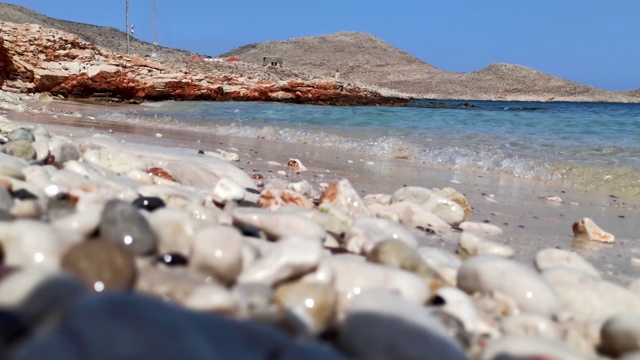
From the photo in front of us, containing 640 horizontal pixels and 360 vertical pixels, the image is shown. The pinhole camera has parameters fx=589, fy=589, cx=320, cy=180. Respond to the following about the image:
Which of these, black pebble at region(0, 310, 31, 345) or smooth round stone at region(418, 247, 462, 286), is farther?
smooth round stone at region(418, 247, 462, 286)

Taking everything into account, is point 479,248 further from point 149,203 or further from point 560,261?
point 149,203

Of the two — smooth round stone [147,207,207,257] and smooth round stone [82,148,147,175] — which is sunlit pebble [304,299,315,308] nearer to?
smooth round stone [147,207,207,257]

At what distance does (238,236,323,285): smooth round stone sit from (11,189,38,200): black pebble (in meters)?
0.80

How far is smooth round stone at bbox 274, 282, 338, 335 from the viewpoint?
3.69 ft

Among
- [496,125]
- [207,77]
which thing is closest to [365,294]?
[496,125]

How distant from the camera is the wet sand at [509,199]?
2494 millimetres

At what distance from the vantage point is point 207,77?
54.5ft

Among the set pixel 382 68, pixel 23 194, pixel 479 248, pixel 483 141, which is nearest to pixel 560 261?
pixel 479 248

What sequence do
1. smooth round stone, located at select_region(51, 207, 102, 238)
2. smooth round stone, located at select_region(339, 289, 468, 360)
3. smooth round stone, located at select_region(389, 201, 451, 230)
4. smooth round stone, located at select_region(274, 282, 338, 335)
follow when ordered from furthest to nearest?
smooth round stone, located at select_region(389, 201, 451, 230), smooth round stone, located at select_region(51, 207, 102, 238), smooth round stone, located at select_region(274, 282, 338, 335), smooth round stone, located at select_region(339, 289, 468, 360)

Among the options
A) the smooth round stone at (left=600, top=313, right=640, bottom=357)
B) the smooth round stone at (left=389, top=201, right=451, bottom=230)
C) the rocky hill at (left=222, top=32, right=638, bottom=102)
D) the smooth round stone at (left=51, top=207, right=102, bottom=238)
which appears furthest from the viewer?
the rocky hill at (left=222, top=32, right=638, bottom=102)

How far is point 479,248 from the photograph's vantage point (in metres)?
2.10

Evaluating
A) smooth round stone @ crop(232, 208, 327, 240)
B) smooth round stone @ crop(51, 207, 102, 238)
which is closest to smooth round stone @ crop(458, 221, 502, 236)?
smooth round stone @ crop(232, 208, 327, 240)

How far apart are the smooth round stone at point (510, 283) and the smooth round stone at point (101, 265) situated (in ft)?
2.84

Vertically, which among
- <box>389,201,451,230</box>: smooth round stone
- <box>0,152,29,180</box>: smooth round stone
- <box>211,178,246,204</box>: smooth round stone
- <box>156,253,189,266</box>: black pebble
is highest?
<box>0,152,29,180</box>: smooth round stone
